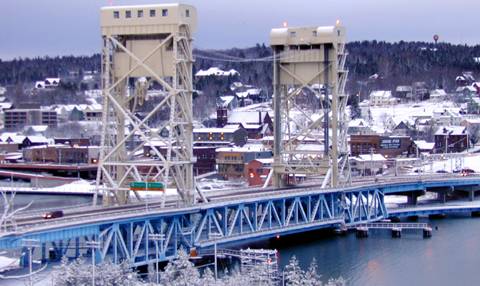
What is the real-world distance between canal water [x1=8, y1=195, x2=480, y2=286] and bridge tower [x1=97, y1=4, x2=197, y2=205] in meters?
5.83

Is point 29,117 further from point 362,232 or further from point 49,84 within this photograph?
point 362,232

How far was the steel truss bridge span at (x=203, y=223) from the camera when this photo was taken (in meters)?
33.5

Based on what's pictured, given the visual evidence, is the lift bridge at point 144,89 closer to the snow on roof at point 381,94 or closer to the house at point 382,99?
the house at point 382,99

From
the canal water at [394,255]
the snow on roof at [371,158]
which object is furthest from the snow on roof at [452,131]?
the canal water at [394,255]

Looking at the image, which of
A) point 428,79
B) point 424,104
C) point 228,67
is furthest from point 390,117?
point 228,67

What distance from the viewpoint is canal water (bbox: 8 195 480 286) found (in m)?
37.5

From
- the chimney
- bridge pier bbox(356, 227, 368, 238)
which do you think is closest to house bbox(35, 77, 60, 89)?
the chimney

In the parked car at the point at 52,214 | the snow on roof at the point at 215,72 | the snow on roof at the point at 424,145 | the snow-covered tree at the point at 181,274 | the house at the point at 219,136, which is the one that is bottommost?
the snow-covered tree at the point at 181,274

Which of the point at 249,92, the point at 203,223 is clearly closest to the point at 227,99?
the point at 249,92

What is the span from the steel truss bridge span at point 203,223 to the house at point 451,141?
3757 centimetres

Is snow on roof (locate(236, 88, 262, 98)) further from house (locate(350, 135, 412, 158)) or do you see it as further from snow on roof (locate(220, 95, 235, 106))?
house (locate(350, 135, 412, 158))

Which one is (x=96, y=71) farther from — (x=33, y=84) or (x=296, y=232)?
(x=296, y=232)

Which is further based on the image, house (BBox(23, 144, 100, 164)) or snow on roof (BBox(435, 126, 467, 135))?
snow on roof (BBox(435, 126, 467, 135))

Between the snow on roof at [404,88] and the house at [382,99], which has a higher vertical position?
the snow on roof at [404,88]
